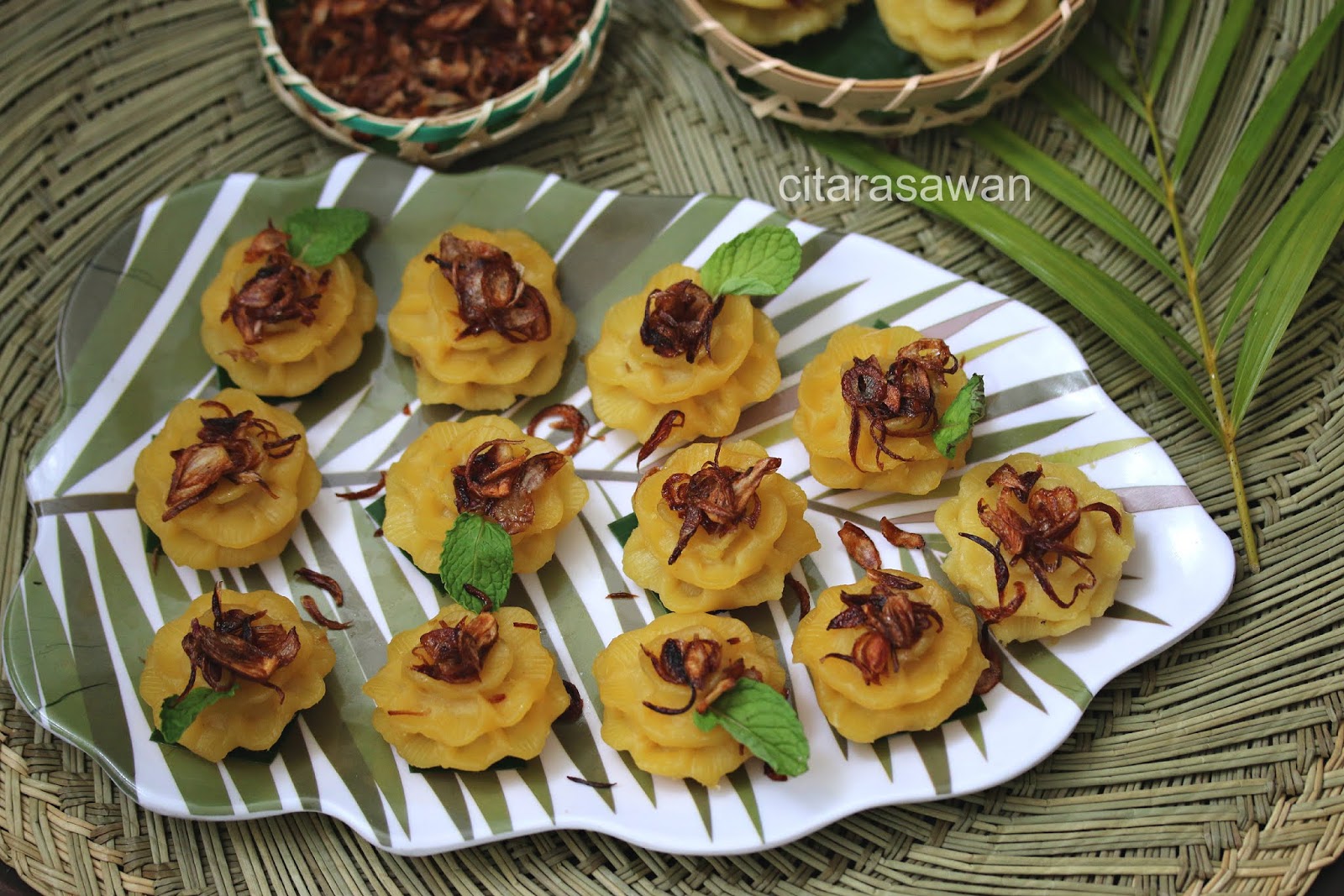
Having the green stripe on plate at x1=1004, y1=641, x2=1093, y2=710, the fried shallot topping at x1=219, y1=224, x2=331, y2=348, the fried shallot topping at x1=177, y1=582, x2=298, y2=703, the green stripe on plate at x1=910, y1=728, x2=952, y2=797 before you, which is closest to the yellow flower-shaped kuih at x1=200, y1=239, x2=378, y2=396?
the fried shallot topping at x1=219, y1=224, x2=331, y2=348

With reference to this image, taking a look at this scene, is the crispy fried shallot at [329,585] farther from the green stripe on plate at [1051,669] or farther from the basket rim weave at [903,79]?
the basket rim weave at [903,79]

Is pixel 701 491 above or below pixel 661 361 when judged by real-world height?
below

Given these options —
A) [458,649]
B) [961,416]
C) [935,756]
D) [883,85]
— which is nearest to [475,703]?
[458,649]

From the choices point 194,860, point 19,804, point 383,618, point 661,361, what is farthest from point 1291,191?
point 19,804

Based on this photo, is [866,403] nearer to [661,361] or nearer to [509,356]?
[661,361]

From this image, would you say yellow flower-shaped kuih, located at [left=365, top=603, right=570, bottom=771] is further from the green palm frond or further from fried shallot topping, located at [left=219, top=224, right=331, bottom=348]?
the green palm frond

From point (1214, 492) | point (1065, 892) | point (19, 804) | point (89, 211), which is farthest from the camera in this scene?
point (89, 211)

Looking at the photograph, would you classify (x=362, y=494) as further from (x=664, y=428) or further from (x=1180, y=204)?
(x=1180, y=204)
